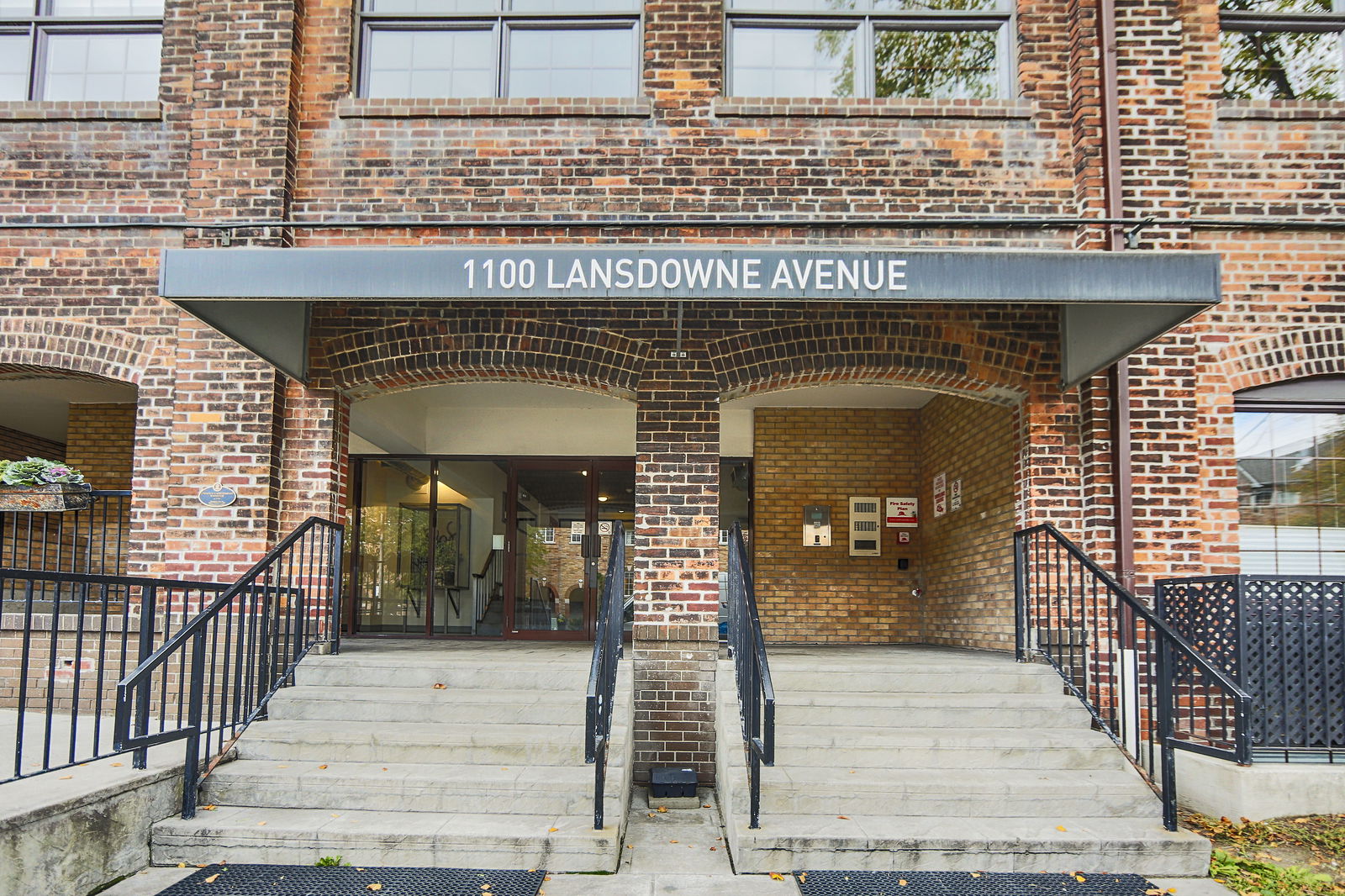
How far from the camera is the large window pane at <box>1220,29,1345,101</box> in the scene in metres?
7.60

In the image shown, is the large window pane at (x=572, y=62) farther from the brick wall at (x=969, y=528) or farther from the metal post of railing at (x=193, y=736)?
the metal post of railing at (x=193, y=736)

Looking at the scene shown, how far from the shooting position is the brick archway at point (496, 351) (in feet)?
23.0

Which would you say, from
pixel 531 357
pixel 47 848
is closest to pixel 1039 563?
pixel 531 357

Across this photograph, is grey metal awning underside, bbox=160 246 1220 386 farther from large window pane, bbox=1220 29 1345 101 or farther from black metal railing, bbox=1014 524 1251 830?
large window pane, bbox=1220 29 1345 101

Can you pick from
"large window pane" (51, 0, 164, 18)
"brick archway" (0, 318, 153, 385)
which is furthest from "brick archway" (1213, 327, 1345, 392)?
"large window pane" (51, 0, 164, 18)

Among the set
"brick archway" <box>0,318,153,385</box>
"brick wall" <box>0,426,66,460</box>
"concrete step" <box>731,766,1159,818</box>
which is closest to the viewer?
"concrete step" <box>731,766,1159,818</box>

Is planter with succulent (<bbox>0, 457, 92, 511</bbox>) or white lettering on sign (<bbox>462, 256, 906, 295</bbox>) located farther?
planter with succulent (<bbox>0, 457, 92, 511</bbox>)

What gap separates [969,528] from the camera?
347 inches

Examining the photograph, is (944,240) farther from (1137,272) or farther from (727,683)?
(727,683)

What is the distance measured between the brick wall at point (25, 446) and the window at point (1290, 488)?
12878 millimetres

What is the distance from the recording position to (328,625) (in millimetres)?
6883

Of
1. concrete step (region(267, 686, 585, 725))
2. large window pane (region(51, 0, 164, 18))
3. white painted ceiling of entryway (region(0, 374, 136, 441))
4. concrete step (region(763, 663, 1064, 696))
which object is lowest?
concrete step (region(267, 686, 585, 725))

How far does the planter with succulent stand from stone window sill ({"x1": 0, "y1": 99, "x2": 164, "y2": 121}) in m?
2.58

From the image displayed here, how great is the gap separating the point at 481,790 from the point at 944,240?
4.85 meters
